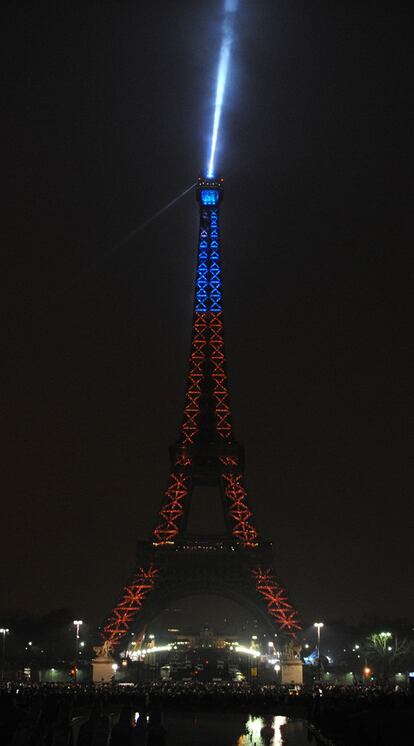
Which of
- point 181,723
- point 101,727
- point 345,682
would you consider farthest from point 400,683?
point 101,727

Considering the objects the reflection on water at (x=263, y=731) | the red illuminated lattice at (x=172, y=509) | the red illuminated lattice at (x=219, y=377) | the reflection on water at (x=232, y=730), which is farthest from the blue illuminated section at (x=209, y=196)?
the reflection on water at (x=263, y=731)

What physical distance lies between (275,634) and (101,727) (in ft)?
244

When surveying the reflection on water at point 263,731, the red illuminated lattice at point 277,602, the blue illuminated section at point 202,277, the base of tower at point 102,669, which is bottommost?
the reflection on water at point 263,731

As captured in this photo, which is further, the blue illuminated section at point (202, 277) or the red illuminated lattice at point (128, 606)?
the blue illuminated section at point (202, 277)

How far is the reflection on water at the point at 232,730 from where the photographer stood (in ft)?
154

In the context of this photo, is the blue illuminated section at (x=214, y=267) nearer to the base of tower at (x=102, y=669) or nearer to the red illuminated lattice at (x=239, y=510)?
the red illuminated lattice at (x=239, y=510)

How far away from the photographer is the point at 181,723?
5831 centimetres

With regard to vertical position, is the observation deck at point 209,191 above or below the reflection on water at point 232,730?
above

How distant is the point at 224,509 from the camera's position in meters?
116

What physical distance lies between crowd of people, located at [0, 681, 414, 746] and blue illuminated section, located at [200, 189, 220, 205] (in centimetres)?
7258

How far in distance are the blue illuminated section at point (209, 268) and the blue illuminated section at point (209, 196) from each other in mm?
416

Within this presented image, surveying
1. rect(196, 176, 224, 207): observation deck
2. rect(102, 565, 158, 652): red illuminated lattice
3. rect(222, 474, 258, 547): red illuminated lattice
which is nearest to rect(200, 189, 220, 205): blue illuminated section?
rect(196, 176, 224, 207): observation deck

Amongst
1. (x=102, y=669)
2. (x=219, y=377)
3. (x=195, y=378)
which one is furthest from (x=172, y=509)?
(x=102, y=669)

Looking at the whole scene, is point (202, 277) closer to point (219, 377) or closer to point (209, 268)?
point (209, 268)
